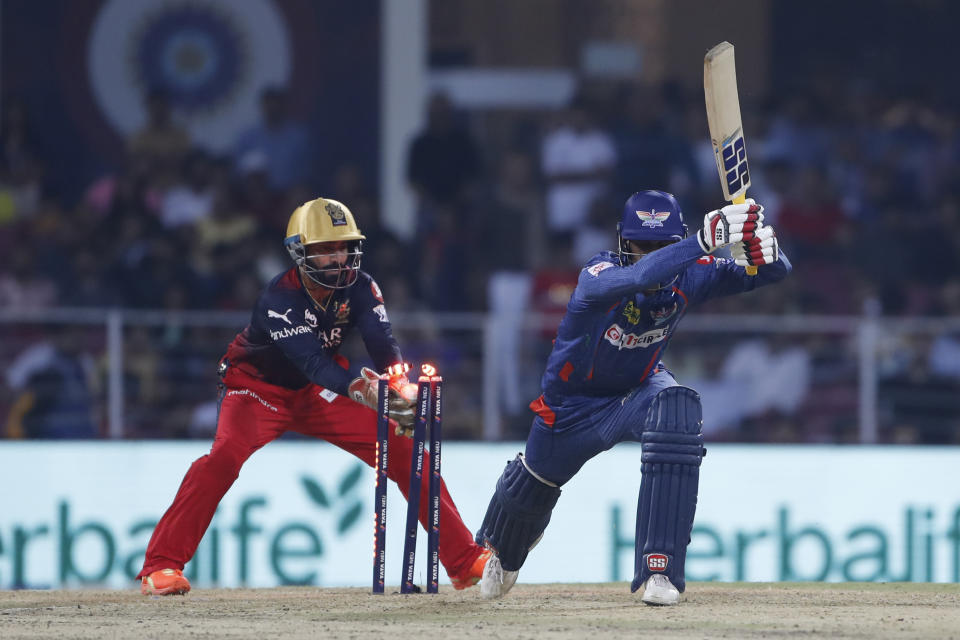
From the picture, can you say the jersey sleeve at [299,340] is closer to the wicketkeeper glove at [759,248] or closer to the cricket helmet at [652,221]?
the cricket helmet at [652,221]

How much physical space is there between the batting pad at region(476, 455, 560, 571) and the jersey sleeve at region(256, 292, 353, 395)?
2.99ft

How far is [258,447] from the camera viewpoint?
8383 mm

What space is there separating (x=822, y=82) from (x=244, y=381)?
9.41 metres

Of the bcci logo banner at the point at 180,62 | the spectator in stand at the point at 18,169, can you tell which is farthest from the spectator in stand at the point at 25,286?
the bcci logo banner at the point at 180,62

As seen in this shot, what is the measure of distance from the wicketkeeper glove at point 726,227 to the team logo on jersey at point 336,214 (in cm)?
210

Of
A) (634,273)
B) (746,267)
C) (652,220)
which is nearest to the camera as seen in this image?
(634,273)

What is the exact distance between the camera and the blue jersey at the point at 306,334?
803 cm

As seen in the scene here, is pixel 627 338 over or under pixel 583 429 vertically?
over

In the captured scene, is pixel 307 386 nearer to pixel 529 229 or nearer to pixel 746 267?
pixel 746 267

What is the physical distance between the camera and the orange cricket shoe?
8344mm

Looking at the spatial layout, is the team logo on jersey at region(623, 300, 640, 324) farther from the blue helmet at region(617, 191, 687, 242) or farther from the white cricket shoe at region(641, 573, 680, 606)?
the white cricket shoe at region(641, 573, 680, 606)

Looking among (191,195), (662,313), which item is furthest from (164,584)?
(191,195)

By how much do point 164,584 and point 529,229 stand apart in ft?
24.2

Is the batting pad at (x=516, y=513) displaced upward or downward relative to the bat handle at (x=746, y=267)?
downward
